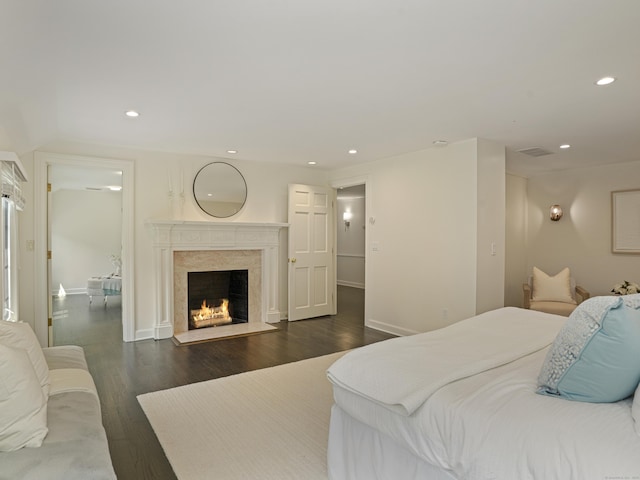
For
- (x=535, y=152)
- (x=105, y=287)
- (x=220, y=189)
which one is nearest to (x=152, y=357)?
(x=220, y=189)

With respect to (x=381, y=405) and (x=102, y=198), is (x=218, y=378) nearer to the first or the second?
Answer: (x=381, y=405)

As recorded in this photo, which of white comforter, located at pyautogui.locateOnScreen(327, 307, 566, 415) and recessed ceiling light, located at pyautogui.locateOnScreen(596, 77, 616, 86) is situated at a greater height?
recessed ceiling light, located at pyautogui.locateOnScreen(596, 77, 616, 86)

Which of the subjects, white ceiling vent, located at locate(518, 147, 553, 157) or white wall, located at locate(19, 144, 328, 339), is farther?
white ceiling vent, located at locate(518, 147, 553, 157)

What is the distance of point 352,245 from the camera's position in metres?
10.1

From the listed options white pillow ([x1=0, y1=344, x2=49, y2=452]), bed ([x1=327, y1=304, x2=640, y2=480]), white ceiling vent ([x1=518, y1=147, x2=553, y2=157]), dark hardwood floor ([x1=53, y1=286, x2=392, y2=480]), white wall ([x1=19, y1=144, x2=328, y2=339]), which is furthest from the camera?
white ceiling vent ([x1=518, y1=147, x2=553, y2=157])

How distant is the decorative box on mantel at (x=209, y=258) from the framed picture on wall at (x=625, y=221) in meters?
4.73

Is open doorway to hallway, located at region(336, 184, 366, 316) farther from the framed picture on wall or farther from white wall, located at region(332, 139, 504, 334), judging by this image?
the framed picture on wall

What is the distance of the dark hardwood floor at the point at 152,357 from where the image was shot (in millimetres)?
2359

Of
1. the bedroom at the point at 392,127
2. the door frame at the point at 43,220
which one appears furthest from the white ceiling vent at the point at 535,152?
the door frame at the point at 43,220

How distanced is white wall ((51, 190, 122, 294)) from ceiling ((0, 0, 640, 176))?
5.32 m

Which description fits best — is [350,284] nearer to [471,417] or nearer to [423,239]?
[423,239]

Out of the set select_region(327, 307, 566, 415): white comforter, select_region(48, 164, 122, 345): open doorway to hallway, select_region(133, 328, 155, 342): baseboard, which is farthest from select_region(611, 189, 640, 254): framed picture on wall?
select_region(48, 164, 122, 345): open doorway to hallway

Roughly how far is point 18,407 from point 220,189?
408 cm

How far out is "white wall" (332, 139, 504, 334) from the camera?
13.9 ft
